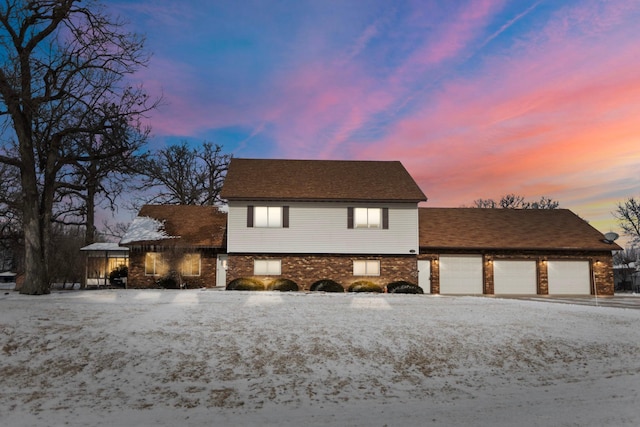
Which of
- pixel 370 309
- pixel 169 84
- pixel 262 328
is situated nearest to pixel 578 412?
pixel 262 328

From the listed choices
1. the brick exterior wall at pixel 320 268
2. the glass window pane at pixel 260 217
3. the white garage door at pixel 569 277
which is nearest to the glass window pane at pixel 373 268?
the brick exterior wall at pixel 320 268

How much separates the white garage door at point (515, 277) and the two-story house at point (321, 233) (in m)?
Answer: 5.76

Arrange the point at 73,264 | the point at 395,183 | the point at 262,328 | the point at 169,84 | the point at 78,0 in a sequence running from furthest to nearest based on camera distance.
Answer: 1. the point at 73,264
2. the point at 395,183
3. the point at 169,84
4. the point at 78,0
5. the point at 262,328

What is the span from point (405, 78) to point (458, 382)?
14.8m

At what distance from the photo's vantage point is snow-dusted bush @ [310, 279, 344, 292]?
24.5 metres

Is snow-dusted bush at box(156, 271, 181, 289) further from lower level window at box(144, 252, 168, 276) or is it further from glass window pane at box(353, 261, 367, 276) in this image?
glass window pane at box(353, 261, 367, 276)

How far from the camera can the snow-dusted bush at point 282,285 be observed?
2442 centimetres

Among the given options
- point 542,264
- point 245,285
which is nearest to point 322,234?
point 245,285

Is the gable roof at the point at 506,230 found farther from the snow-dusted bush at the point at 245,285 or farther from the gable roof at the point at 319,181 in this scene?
the snow-dusted bush at the point at 245,285

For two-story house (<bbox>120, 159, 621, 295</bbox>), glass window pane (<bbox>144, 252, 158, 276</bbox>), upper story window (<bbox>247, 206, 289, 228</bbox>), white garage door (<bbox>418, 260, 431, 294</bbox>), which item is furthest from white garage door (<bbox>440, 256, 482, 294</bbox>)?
glass window pane (<bbox>144, 252, 158, 276</bbox>)

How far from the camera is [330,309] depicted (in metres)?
15.5

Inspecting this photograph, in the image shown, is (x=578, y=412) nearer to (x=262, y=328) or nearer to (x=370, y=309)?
(x=262, y=328)

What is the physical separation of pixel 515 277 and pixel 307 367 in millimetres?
22455

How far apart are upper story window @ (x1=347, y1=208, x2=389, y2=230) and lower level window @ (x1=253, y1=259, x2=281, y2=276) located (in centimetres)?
445
